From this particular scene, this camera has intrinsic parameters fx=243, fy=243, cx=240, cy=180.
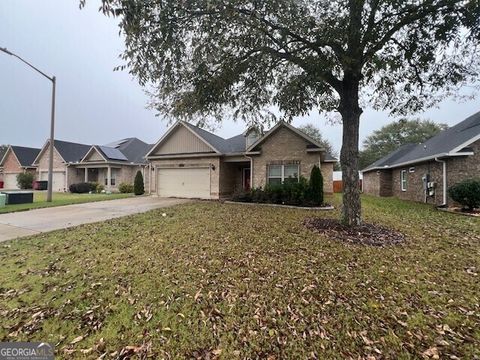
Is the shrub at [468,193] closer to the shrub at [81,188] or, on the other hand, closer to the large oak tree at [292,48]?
the large oak tree at [292,48]

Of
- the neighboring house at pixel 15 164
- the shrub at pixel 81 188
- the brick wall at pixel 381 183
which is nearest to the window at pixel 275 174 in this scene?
the brick wall at pixel 381 183

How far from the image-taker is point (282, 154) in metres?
14.7

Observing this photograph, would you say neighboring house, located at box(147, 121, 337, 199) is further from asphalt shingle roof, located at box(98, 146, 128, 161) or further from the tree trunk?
asphalt shingle roof, located at box(98, 146, 128, 161)

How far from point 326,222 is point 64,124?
4160cm

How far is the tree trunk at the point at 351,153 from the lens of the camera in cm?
700

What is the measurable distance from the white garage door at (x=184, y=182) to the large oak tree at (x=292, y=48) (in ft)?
29.1

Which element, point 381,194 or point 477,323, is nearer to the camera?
point 477,323

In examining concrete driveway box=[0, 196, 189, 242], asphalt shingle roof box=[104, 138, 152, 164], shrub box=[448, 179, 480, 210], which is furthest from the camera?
asphalt shingle roof box=[104, 138, 152, 164]

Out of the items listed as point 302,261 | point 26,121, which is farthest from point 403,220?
point 26,121

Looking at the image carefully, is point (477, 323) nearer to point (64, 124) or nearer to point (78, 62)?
point (78, 62)

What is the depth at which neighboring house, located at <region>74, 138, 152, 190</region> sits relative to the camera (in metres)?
23.9

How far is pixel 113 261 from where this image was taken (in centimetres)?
488

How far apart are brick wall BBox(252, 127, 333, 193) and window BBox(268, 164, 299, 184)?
0.32 meters

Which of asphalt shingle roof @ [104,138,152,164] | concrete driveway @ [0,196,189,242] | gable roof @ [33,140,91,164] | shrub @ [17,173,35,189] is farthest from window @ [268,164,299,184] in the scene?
shrub @ [17,173,35,189]
